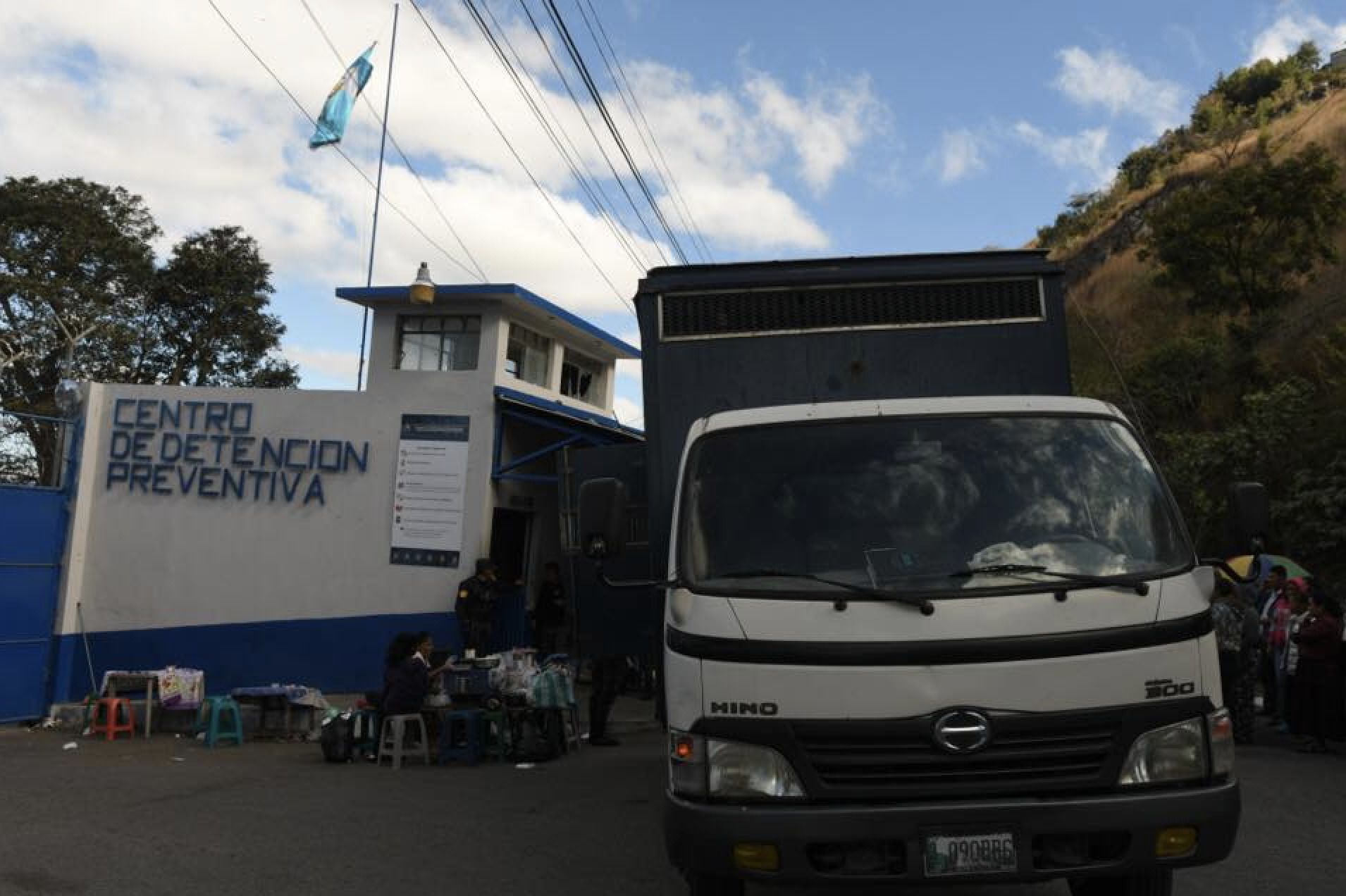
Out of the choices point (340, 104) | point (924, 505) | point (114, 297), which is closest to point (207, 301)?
point (114, 297)

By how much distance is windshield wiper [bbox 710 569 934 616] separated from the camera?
3.67 meters

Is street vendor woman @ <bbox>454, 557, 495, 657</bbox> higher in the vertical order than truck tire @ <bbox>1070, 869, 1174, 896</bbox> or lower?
higher

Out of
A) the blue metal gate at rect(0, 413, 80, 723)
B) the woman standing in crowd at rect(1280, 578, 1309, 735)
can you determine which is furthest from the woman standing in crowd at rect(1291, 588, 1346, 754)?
the blue metal gate at rect(0, 413, 80, 723)

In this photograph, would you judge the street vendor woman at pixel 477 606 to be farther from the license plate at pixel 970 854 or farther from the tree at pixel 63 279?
the tree at pixel 63 279

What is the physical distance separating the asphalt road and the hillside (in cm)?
301

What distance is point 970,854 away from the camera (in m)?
3.47

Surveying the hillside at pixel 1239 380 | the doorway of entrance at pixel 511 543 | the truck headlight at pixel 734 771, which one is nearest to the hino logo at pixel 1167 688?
the truck headlight at pixel 734 771

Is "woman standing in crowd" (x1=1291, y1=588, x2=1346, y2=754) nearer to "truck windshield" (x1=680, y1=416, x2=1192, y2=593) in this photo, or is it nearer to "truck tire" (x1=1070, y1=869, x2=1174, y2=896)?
"truck tire" (x1=1070, y1=869, x2=1174, y2=896)

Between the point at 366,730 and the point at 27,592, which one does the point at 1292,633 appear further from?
the point at 27,592

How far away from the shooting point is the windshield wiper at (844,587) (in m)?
3.67

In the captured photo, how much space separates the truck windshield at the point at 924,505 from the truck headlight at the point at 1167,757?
57cm

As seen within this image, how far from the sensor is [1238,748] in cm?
1070

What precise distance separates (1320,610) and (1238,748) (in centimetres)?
157

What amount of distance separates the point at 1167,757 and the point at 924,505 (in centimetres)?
120
